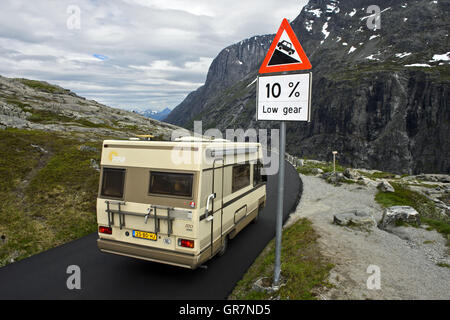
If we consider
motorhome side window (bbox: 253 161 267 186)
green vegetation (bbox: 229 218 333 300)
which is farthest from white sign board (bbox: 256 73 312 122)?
motorhome side window (bbox: 253 161 267 186)

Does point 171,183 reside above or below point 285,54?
below

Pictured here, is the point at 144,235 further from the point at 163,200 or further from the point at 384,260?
the point at 384,260

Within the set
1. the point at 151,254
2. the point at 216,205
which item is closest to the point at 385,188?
the point at 216,205

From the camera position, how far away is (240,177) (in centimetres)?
943

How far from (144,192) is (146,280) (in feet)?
7.79

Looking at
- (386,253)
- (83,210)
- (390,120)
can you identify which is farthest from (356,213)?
(390,120)

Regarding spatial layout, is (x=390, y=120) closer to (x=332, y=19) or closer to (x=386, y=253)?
(x=386, y=253)

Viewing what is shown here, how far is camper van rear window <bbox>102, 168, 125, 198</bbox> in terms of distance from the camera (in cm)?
723

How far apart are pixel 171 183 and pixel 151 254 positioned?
187cm

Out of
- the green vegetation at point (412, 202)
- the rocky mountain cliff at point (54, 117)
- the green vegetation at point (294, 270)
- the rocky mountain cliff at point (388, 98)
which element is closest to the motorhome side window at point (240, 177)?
the green vegetation at point (294, 270)

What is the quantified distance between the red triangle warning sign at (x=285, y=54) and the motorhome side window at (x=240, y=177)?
4287mm

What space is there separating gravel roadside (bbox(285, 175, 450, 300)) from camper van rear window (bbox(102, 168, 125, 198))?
5.45m

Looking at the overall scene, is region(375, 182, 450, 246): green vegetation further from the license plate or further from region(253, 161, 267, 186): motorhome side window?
the license plate

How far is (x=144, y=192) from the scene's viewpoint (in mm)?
6945
